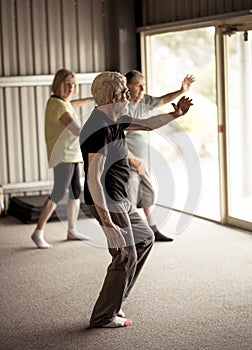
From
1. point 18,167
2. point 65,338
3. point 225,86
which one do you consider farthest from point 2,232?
point 65,338

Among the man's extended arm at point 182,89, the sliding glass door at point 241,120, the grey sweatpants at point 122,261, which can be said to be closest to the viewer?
the grey sweatpants at point 122,261

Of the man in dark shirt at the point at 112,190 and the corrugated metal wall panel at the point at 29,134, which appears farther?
the corrugated metal wall panel at the point at 29,134

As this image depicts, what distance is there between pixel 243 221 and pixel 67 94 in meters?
1.97

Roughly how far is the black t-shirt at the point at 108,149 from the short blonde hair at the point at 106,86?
8 centimetres

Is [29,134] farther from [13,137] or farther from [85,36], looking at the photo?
[85,36]

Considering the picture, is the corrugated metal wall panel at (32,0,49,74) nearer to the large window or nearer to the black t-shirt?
the large window

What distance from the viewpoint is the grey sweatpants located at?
13.6 feet

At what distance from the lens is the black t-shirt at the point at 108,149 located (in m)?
4.05

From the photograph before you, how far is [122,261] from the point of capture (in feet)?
13.6

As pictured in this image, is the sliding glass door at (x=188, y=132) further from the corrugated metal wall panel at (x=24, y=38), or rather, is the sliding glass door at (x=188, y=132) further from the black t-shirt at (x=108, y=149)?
the black t-shirt at (x=108, y=149)

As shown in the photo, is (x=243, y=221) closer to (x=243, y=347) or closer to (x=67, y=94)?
(x=67, y=94)

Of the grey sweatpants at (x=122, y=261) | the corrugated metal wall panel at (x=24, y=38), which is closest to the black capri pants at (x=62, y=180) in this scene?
the corrugated metal wall panel at (x=24, y=38)

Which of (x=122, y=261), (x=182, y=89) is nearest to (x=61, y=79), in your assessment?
(x=182, y=89)

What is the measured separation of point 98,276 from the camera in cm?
546
